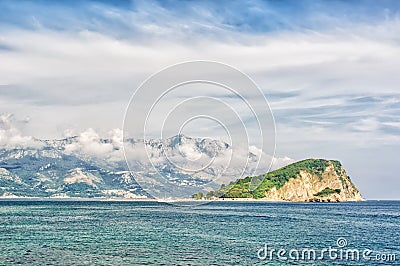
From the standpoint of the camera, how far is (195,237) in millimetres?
74250

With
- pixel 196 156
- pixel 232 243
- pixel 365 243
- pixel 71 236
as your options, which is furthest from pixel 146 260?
pixel 196 156

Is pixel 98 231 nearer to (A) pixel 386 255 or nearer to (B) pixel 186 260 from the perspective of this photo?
(B) pixel 186 260

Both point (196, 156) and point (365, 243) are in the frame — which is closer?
point (365, 243)

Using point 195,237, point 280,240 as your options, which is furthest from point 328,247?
point 195,237

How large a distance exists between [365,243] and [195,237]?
85.4ft

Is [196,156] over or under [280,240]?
over

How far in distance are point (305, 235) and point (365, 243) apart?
455 inches

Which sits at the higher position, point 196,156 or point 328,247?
point 196,156

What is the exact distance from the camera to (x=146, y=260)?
51875mm

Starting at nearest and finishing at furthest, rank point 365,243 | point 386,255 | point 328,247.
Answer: point 386,255, point 328,247, point 365,243

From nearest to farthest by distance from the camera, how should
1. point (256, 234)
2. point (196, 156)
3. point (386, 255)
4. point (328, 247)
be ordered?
point (386, 255), point (328, 247), point (256, 234), point (196, 156)

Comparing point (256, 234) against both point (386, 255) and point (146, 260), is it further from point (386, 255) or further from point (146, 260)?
point (146, 260)

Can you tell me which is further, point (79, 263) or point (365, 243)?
point (365, 243)

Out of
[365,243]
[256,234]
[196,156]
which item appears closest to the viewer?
[365,243]
